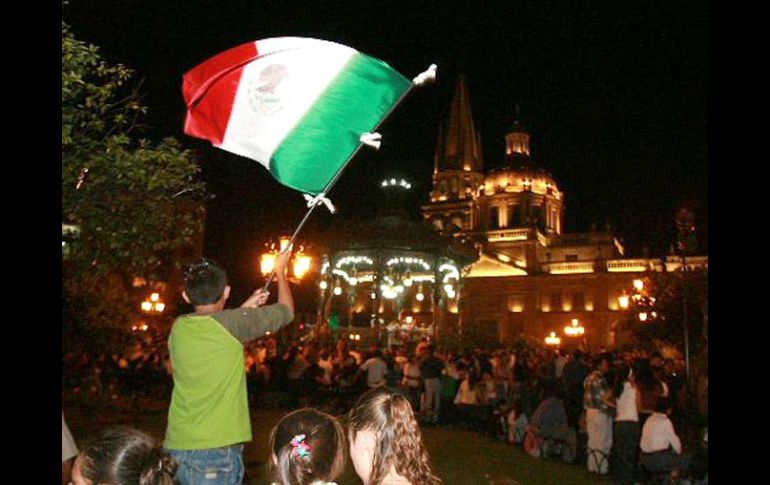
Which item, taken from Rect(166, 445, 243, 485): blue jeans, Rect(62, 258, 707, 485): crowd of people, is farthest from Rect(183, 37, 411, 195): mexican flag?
Rect(166, 445, 243, 485): blue jeans

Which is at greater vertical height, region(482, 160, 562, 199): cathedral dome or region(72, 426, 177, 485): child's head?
region(482, 160, 562, 199): cathedral dome

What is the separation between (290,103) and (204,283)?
74.0 inches

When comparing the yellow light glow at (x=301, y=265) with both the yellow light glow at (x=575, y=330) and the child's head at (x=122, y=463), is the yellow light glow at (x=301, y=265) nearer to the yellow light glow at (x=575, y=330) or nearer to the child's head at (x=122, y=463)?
the child's head at (x=122, y=463)

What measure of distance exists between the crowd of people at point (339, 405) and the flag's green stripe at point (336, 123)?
1224mm

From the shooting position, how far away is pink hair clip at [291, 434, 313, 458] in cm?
286

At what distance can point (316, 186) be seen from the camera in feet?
16.3

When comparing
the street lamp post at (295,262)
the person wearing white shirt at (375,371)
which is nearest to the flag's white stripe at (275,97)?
the person wearing white shirt at (375,371)

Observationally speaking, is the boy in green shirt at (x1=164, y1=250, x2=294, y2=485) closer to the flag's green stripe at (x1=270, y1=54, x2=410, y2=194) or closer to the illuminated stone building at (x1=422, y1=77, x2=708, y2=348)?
the flag's green stripe at (x1=270, y1=54, x2=410, y2=194)

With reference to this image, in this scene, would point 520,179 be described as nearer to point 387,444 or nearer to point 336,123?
point 336,123

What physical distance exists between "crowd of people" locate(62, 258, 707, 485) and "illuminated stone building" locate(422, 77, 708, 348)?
138 feet

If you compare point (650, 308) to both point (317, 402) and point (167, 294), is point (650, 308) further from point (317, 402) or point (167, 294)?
point (167, 294)

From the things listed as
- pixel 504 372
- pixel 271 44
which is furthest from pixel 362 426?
pixel 504 372

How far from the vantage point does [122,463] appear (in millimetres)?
2750

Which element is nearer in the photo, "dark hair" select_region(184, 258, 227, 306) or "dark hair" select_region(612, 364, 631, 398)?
"dark hair" select_region(184, 258, 227, 306)
